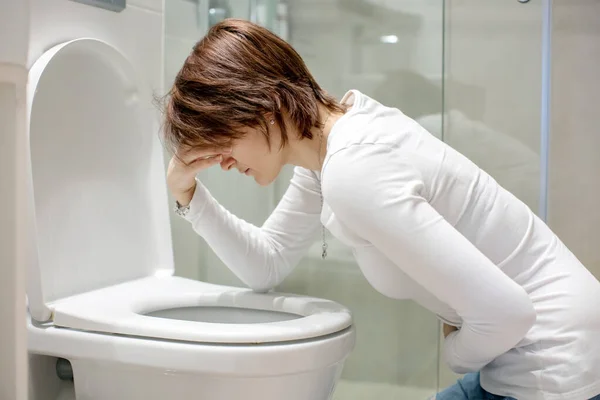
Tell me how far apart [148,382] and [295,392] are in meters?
0.20

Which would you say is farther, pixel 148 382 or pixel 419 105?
pixel 419 105

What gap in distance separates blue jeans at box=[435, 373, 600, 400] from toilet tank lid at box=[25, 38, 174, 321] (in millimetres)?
557

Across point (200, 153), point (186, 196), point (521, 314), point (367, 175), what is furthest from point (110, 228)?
point (521, 314)

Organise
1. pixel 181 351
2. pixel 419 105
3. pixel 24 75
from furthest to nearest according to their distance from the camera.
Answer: pixel 419 105, pixel 181 351, pixel 24 75

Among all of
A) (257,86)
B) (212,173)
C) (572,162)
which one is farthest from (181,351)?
(572,162)

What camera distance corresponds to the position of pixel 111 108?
121 cm

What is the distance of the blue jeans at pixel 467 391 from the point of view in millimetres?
986

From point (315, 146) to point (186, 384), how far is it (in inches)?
14.4

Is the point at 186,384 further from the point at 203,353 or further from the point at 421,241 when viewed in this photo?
the point at 421,241

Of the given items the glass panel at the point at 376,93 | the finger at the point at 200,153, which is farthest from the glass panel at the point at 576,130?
the finger at the point at 200,153

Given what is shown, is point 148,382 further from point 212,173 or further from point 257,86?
point 212,173

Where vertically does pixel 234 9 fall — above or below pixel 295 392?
above

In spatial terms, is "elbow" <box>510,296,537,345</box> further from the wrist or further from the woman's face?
the wrist

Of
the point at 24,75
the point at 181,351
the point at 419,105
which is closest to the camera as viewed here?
the point at 24,75
